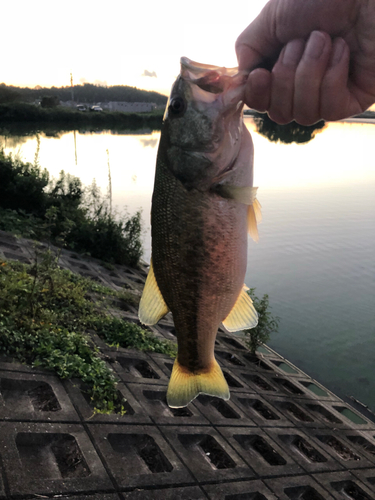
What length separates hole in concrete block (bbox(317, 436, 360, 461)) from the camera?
4.83 metres

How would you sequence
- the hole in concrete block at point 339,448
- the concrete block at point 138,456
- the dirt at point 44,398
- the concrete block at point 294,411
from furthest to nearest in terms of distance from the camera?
the concrete block at point 294,411, the hole in concrete block at point 339,448, the dirt at point 44,398, the concrete block at point 138,456

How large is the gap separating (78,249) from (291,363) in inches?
213

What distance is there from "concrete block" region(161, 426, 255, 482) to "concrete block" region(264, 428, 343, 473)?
82 centimetres

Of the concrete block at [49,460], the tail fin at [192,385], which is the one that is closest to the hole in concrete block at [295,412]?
the concrete block at [49,460]

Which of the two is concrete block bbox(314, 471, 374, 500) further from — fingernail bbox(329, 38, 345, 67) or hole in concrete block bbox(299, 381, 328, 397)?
fingernail bbox(329, 38, 345, 67)

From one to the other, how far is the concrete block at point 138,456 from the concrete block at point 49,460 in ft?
0.37

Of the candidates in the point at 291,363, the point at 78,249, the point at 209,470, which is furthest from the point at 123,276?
the point at 209,470

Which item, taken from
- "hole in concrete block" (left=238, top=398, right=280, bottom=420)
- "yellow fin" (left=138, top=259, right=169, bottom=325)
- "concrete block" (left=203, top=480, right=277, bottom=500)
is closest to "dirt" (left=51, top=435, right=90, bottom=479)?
"concrete block" (left=203, top=480, right=277, bottom=500)

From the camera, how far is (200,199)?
1832 mm

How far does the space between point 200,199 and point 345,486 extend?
3985 mm

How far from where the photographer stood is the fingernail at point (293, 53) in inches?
66.5

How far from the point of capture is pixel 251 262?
37.3 feet

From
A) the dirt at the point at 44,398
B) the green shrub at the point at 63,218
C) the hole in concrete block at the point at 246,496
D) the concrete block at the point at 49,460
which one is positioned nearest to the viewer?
the concrete block at the point at 49,460

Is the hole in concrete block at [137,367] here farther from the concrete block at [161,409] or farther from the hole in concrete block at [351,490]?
the hole in concrete block at [351,490]
